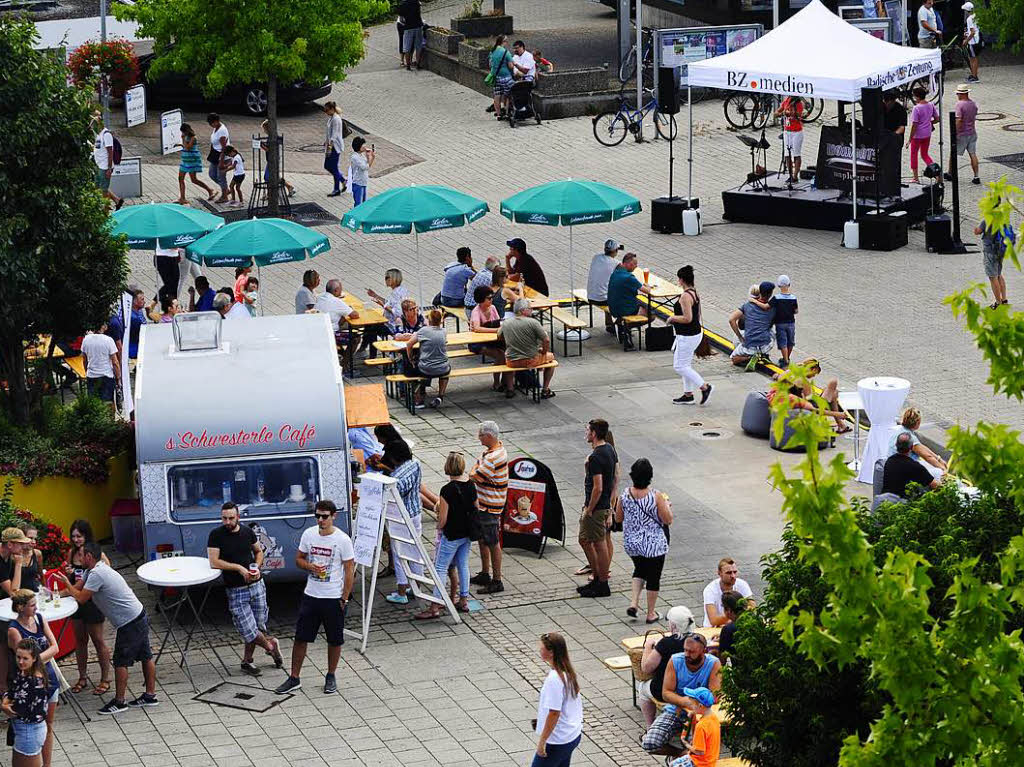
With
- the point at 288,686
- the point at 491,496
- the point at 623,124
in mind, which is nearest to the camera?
the point at 288,686

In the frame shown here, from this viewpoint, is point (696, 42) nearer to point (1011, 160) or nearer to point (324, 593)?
point (1011, 160)

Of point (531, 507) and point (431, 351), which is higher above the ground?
point (431, 351)

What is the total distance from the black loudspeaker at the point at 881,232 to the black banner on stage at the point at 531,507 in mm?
12055

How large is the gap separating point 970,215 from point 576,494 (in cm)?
1308

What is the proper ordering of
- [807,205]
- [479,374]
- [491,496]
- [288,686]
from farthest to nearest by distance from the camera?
1. [807,205]
2. [479,374]
3. [491,496]
4. [288,686]

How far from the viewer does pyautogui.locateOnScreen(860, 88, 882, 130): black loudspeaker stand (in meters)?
27.1

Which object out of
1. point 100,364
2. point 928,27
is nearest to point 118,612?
point 100,364

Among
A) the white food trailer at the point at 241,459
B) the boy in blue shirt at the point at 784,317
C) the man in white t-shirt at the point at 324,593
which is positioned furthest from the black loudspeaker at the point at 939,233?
the man in white t-shirt at the point at 324,593

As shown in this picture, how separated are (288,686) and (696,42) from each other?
2226 centimetres

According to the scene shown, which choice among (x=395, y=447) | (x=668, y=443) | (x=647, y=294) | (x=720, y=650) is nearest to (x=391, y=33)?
(x=647, y=294)

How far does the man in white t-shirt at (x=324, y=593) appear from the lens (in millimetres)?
14094

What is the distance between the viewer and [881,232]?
89.4ft

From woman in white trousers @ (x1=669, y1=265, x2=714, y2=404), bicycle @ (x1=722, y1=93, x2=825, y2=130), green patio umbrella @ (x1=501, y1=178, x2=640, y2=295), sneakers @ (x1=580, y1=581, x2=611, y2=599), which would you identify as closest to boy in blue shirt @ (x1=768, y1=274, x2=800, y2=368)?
woman in white trousers @ (x1=669, y1=265, x2=714, y2=404)

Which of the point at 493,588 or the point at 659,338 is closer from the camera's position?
the point at 493,588
